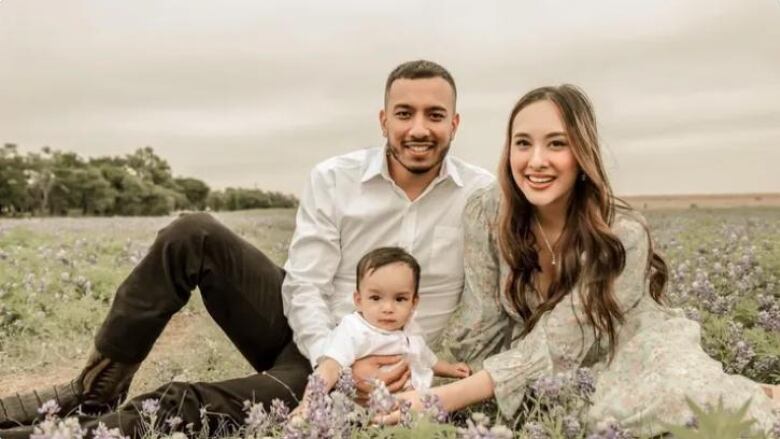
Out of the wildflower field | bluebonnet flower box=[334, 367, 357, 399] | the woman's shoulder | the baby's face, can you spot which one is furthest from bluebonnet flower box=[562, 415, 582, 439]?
the woman's shoulder

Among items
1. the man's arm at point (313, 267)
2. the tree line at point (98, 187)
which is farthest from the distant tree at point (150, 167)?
the man's arm at point (313, 267)

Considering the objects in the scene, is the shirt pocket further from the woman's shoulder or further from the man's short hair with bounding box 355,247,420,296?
the man's short hair with bounding box 355,247,420,296

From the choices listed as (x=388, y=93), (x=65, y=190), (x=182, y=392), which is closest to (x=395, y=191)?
→ (x=388, y=93)

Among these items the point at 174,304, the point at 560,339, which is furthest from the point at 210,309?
the point at 560,339

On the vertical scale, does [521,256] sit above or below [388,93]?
below

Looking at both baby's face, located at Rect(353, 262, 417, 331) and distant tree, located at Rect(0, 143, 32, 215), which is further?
distant tree, located at Rect(0, 143, 32, 215)

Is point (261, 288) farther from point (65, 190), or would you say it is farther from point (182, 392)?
point (65, 190)

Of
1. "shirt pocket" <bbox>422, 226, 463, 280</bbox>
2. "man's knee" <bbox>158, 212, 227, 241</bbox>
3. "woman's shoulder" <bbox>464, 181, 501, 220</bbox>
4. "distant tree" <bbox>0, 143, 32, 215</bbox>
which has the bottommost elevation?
"distant tree" <bbox>0, 143, 32, 215</bbox>

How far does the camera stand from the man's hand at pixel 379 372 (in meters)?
3.39

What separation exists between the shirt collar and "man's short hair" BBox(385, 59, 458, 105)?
266 mm

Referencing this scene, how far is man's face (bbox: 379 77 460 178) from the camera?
12.2 ft

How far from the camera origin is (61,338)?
5965 millimetres

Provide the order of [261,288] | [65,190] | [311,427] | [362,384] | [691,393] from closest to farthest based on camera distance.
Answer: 1. [311,427]
2. [691,393]
3. [362,384]
4. [261,288]
5. [65,190]

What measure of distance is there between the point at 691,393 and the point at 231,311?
1.74m
